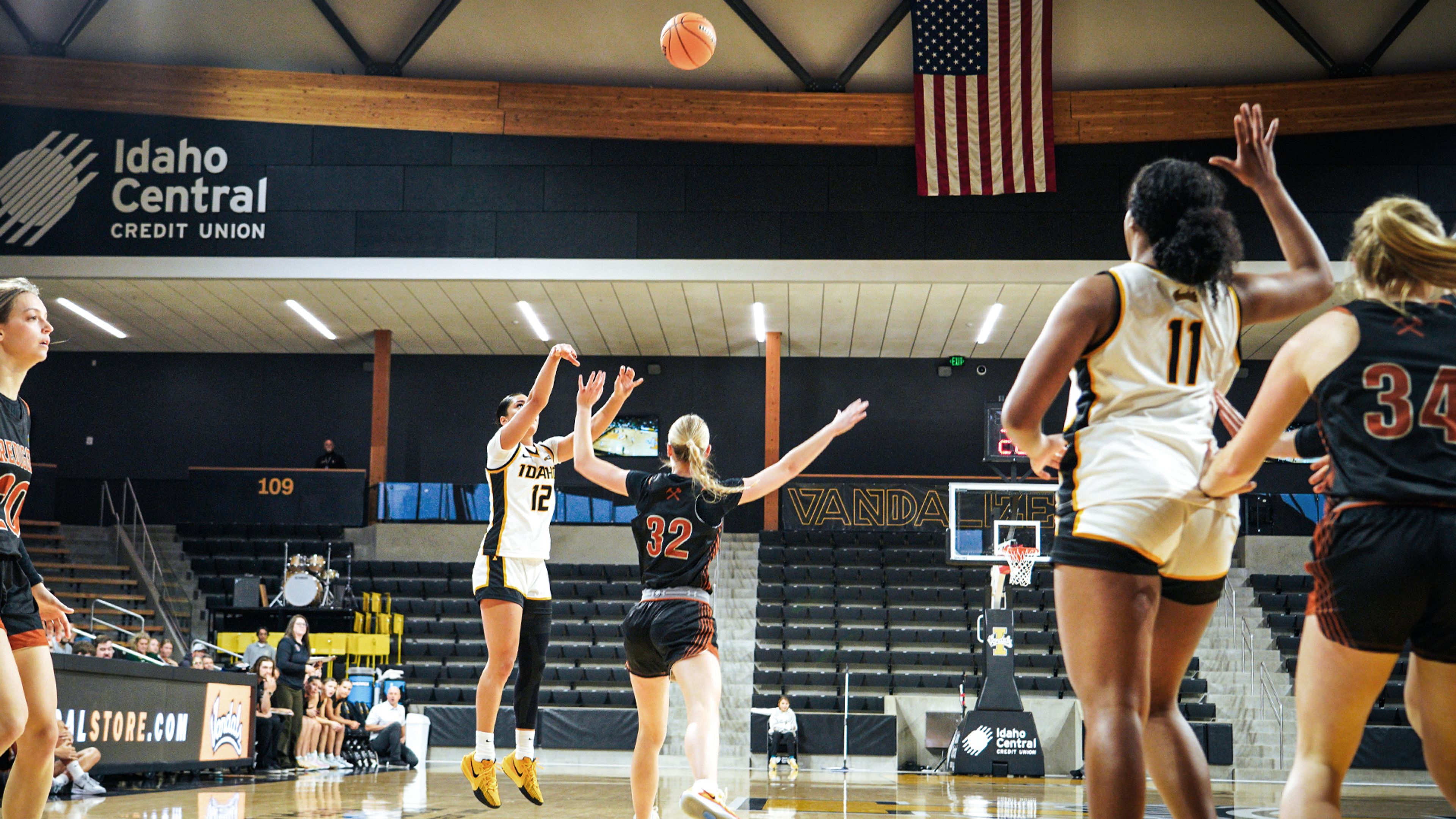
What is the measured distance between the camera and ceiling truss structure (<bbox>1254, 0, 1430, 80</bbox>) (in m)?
17.2

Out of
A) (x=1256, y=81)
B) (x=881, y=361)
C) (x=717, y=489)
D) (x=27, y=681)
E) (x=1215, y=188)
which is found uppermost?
(x=1256, y=81)

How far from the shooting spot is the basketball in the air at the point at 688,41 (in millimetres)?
13133

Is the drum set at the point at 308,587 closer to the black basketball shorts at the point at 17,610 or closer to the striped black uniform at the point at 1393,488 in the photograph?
the black basketball shorts at the point at 17,610

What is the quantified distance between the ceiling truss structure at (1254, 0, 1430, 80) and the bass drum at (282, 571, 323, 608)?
15659mm

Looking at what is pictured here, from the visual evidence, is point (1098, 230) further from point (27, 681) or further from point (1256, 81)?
point (27, 681)

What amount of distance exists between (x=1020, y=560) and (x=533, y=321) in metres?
9.72

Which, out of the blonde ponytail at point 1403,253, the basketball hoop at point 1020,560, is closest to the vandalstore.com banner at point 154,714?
the blonde ponytail at point 1403,253

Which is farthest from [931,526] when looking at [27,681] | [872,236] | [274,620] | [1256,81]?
[27,681]

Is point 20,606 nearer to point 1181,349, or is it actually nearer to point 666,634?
point 666,634

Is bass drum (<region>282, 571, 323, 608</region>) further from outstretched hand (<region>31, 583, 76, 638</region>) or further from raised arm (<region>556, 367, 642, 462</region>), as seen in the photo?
outstretched hand (<region>31, 583, 76, 638</region>)

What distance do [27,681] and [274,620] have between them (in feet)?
45.3

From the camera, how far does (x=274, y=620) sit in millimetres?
16516

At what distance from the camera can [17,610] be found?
3543 millimetres

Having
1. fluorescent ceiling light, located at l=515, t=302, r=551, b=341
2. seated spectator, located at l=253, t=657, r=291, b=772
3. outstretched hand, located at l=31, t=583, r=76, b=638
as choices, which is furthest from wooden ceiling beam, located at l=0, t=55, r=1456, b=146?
outstretched hand, located at l=31, t=583, r=76, b=638
